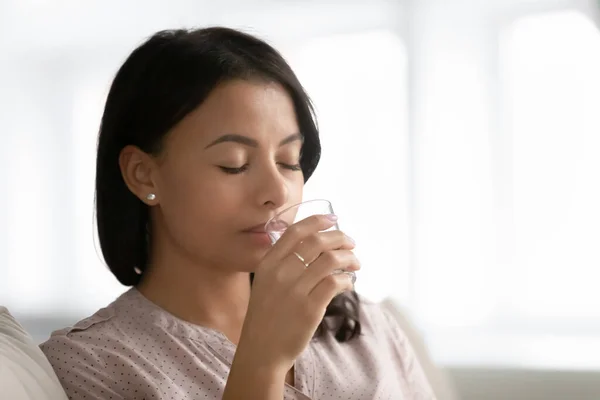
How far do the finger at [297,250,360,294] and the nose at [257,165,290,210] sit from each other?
0.21m

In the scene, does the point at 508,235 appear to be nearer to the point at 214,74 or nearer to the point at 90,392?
the point at 214,74

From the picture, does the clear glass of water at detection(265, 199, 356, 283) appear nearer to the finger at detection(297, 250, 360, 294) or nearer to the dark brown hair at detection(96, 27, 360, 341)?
the finger at detection(297, 250, 360, 294)

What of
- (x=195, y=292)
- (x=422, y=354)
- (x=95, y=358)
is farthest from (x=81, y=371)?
(x=422, y=354)

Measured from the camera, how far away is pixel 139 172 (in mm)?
1350

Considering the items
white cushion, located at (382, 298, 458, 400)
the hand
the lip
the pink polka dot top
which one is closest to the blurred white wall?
white cushion, located at (382, 298, 458, 400)

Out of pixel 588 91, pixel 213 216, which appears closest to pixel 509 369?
pixel 588 91

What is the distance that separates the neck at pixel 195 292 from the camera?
135 cm

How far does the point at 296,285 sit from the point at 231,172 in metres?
0.28

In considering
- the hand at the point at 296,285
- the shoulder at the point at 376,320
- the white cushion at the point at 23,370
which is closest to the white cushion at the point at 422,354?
the shoulder at the point at 376,320

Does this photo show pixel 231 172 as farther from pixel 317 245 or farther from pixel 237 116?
pixel 317 245

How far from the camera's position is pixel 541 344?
2.40 meters

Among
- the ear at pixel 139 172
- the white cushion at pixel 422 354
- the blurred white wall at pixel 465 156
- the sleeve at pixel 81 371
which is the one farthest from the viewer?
the blurred white wall at pixel 465 156

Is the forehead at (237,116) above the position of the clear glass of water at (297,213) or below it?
above

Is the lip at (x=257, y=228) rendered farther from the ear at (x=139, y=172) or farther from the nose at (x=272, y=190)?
the ear at (x=139, y=172)
